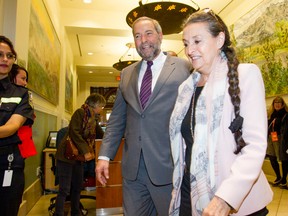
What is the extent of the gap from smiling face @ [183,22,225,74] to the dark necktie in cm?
60

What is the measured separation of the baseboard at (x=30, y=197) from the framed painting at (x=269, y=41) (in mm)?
4531

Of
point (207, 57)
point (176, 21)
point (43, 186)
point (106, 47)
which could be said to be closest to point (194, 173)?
point (207, 57)

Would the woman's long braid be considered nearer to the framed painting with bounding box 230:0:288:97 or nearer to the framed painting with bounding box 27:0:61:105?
the framed painting with bounding box 27:0:61:105

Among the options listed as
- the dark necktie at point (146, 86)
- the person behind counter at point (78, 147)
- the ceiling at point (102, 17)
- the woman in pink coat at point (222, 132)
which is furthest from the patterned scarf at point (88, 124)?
the ceiling at point (102, 17)

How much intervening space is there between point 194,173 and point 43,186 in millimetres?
4719

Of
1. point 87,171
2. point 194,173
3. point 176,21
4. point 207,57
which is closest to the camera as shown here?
point 194,173

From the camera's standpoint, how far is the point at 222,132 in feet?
3.47

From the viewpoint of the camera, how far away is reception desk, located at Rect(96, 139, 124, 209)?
3973 mm

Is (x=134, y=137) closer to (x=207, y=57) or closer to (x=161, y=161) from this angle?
(x=161, y=161)

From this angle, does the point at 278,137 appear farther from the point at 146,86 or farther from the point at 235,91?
the point at 235,91

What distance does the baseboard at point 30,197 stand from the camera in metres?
3.76

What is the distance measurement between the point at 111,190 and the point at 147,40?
2744mm

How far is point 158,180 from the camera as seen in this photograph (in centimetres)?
167

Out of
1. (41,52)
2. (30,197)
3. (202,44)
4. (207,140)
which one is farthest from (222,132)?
(41,52)
